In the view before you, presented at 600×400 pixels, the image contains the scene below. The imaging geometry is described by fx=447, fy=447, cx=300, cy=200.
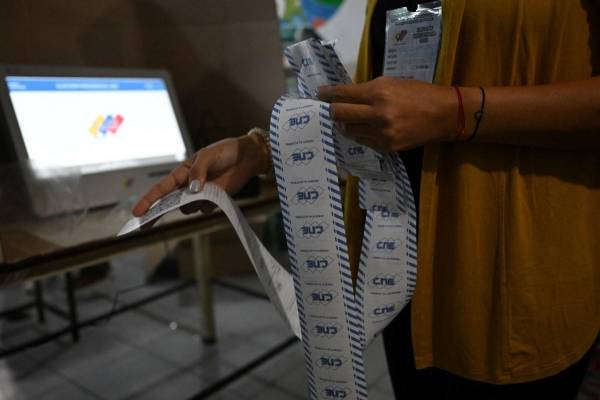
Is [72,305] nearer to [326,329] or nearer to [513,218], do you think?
[326,329]

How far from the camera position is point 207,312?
1886mm

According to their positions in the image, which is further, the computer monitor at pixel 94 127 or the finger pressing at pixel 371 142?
the computer monitor at pixel 94 127

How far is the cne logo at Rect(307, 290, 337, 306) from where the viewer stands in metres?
0.50

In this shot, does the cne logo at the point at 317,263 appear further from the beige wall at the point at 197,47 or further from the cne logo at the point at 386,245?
the beige wall at the point at 197,47

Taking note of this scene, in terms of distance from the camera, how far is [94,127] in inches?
44.5

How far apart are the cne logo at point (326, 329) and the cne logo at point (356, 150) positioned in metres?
0.21

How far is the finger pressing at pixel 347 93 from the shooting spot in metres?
0.47

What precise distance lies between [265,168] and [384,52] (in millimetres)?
244

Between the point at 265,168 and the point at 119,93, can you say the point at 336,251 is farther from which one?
the point at 119,93

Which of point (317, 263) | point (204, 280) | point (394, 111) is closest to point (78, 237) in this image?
point (317, 263)

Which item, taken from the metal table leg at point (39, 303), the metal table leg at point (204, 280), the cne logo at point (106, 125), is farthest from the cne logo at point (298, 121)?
the metal table leg at point (39, 303)

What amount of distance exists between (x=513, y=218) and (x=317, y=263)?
24 cm

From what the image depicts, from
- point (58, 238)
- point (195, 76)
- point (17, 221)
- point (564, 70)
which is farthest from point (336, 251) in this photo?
point (195, 76)

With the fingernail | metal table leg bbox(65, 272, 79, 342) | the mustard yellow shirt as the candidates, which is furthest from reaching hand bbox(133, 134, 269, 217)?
metal table leg bbox(65, 272, 79, 342)
